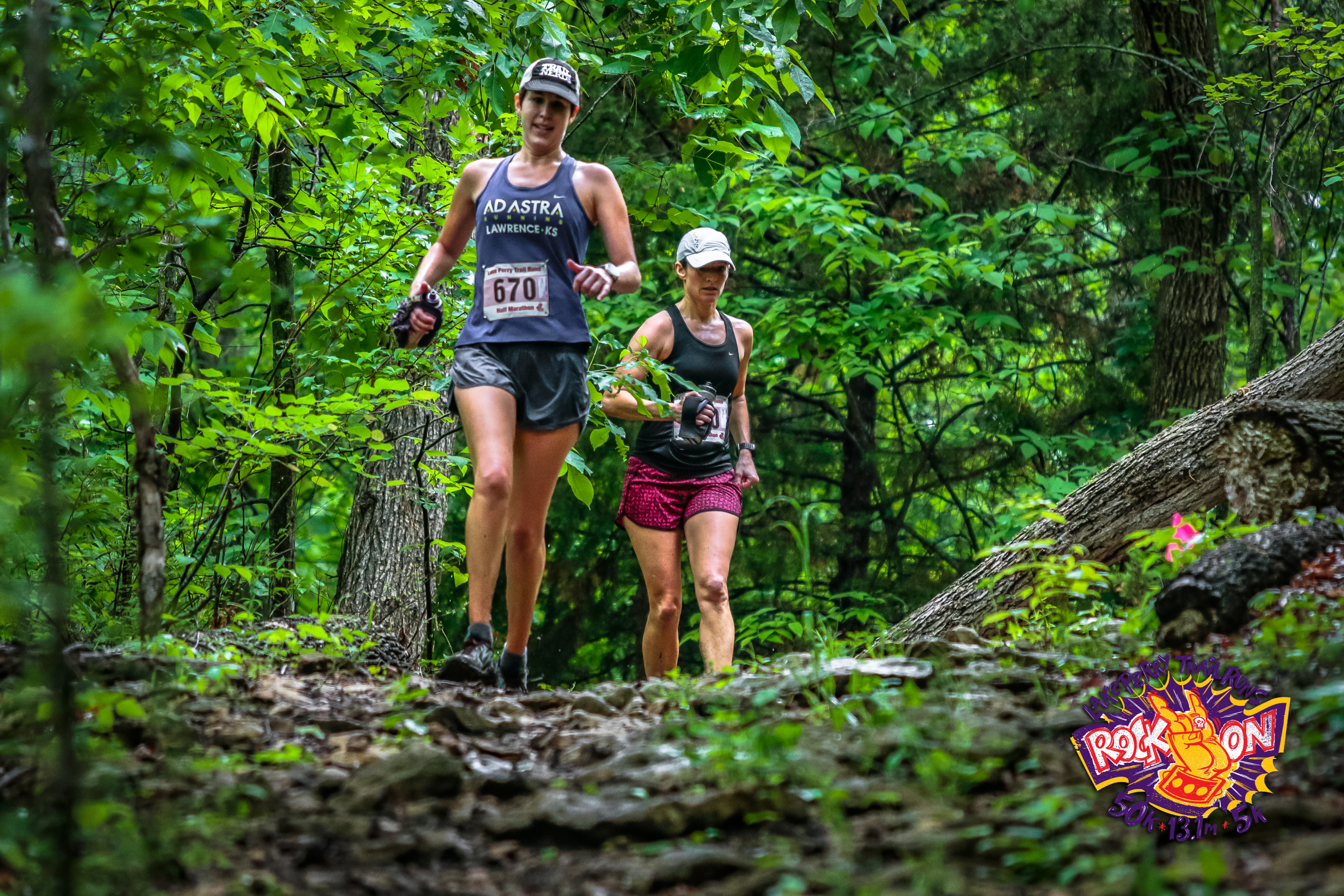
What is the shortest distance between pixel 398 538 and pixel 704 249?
282 centimetres

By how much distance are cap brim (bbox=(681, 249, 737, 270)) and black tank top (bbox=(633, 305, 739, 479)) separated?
1.04 ft

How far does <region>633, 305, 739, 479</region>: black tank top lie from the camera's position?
5.30 metres

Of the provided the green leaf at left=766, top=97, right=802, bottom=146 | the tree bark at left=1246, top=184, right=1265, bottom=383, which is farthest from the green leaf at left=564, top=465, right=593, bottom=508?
the tree bark at left=1246, top=184, right=1265, bottom=383

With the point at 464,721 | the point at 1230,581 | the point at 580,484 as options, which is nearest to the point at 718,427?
the point at 580,484

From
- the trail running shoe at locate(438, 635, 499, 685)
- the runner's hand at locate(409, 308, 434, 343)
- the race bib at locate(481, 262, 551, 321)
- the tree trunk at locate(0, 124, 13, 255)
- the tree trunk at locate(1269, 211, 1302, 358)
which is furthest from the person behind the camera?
the tree trunk at locate(1269, 211, 1302, 358)

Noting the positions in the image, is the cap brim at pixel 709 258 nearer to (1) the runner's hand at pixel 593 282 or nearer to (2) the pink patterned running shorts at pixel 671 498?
(2) the pink patterned running shorts at pixel 671 498

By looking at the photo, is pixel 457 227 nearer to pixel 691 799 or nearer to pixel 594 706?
pixel 594 706

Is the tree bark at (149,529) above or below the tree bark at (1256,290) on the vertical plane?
below

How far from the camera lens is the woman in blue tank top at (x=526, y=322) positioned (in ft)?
12.7

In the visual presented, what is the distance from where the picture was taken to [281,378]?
19.5ft

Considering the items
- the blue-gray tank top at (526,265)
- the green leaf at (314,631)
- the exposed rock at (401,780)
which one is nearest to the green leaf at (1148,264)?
the blue-gray tank top at (526,265)

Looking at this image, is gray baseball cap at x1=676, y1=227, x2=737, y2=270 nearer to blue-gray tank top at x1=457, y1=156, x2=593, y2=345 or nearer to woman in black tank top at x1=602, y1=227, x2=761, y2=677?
woman in black tank top at x1=602, y1=227, x2=761, y2=677

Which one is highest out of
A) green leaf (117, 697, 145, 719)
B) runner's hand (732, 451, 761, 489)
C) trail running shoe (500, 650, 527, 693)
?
runner's hand (732, 451, 761, 489)

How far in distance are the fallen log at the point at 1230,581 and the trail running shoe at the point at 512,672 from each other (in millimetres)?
2457
